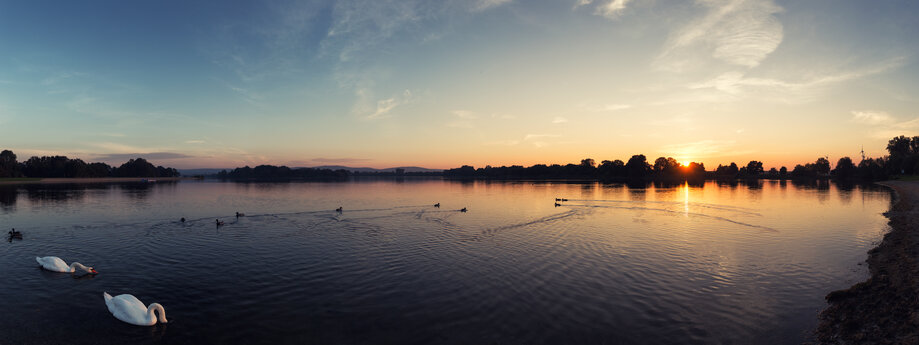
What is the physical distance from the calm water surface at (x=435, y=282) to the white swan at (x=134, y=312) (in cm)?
30

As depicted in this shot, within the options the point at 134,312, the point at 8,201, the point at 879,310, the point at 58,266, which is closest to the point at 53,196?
the point at 8,201

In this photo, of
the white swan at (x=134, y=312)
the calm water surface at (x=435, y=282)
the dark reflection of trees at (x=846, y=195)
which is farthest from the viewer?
the dark reflection of trees at (x=846, y=195)

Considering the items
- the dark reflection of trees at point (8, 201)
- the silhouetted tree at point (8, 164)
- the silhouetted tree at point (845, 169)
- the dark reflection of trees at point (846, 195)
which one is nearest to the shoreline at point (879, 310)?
the dark reflection of trees at point (846, 195)

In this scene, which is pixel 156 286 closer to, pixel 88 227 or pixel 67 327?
pixel 67 327

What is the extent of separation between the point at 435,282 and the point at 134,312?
38.1 ft

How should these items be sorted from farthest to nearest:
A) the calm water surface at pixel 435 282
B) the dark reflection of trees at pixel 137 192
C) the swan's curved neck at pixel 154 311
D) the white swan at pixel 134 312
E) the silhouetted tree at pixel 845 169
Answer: the silhouetted tree at pixel 845 169 → the dark reflection of trees at pixel 137 192 → the swan's curved neck at pixel 154 311 → the white swan at pixel 134 312 → the calm water surface at pixel 435 282

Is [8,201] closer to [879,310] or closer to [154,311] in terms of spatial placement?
[154,311]

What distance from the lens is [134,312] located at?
13492mm

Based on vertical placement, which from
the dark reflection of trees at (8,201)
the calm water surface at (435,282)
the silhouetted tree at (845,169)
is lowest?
the calm water surface at (435,282)

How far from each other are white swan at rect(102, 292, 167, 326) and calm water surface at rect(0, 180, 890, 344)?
0.30 metres

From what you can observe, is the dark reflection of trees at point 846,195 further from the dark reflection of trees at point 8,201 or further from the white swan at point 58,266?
the dark reflection of trees at point 8,201

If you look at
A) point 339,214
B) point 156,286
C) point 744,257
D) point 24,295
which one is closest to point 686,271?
point 744,257

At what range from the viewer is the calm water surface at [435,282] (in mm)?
13117

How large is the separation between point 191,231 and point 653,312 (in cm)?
3645
